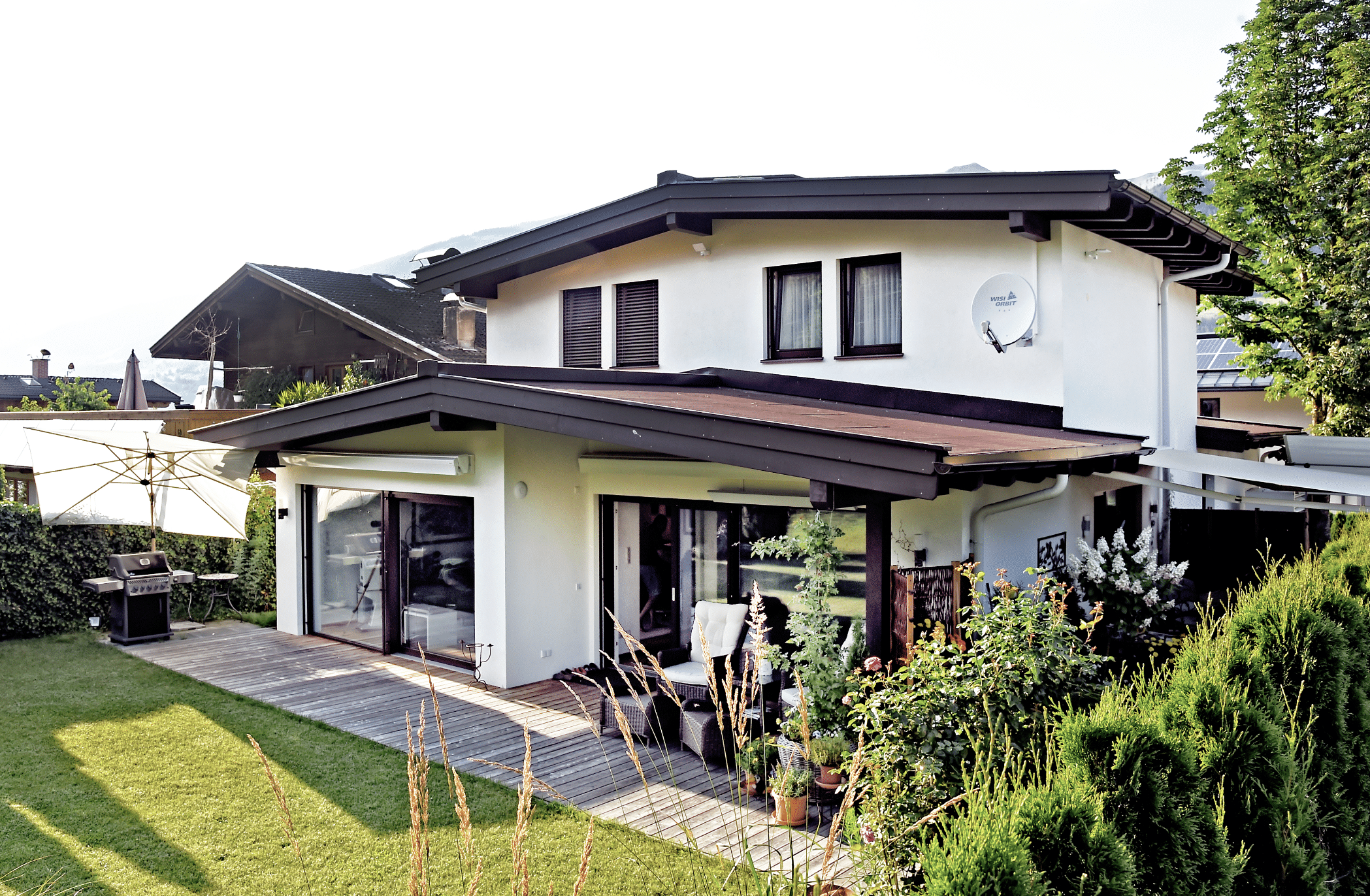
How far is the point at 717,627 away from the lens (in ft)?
30.4

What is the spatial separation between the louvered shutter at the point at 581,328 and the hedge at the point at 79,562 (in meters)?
5.50

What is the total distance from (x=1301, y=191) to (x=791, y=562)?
15.8 m

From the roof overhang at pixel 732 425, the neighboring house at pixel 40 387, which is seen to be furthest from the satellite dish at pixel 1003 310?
the neighboring house at pixel 40 387

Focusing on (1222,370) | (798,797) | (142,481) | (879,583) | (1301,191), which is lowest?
(798,797)

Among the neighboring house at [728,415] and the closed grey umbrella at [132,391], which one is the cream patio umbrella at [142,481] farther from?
the closed grey umbrella at [132,391]

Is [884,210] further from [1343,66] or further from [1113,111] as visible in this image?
[1343,66]

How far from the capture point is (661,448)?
24.3 ft

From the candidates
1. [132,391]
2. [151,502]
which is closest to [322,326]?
[132,391]

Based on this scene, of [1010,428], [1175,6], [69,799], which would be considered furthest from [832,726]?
[1175,6]

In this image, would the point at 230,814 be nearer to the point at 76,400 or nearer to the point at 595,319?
the point at 595,319

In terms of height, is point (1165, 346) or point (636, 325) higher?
point (636, 325)

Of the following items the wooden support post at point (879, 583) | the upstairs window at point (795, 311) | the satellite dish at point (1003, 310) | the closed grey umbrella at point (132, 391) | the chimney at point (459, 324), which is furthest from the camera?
the chimney at point (459, 324)

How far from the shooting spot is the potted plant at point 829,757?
21.7ft

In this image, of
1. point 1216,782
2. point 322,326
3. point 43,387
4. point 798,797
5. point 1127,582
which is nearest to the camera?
point 1216,782
